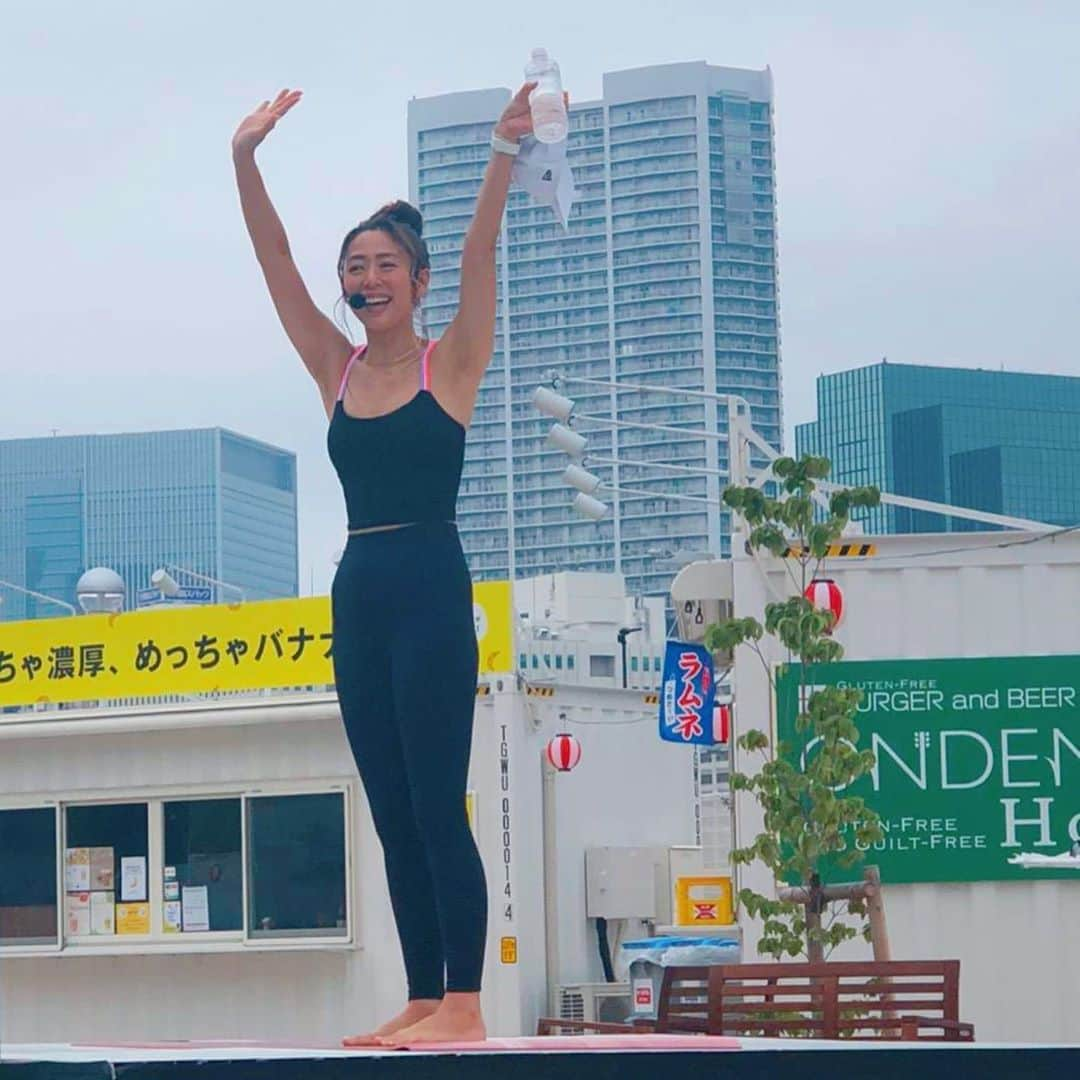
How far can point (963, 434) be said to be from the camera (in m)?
105

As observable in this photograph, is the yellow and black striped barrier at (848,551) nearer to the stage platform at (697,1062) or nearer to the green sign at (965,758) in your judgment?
the green sign at (965,758)

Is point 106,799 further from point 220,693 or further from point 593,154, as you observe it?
point 593,154

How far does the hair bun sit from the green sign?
7.86m

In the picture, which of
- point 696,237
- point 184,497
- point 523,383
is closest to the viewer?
point 523,383

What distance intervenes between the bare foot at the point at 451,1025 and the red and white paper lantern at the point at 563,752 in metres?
13.4

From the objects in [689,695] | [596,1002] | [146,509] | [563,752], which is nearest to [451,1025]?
[689,695]

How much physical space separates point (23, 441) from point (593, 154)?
46611mm

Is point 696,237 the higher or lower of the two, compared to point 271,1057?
higher

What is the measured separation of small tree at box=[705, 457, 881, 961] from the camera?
1166cm

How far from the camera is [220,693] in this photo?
1909 centimetres

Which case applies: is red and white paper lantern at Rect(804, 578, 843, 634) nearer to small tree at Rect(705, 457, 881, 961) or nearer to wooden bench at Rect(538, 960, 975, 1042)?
small tree at Rect(705, 457, 881, 961)

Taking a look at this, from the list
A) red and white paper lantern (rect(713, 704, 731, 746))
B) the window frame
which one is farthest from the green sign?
the window frame

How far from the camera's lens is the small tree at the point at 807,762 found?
11.7m

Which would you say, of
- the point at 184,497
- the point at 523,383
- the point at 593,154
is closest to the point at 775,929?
the point at 523,383
